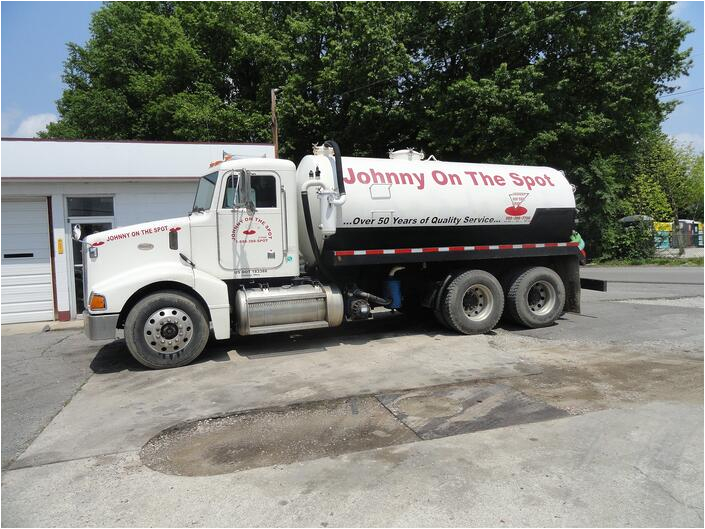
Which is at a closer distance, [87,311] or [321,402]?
[321,402]

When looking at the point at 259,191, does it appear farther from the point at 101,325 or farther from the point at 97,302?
the point at 101,325

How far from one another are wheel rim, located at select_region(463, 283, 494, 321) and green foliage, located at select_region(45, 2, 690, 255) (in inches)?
555

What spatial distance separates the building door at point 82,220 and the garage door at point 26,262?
0.53 m

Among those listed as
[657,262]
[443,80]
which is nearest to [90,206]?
[443,80]

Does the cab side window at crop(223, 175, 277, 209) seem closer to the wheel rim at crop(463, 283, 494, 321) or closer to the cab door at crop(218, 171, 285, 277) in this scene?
the cab door at crop(218, 171, 285, 277)

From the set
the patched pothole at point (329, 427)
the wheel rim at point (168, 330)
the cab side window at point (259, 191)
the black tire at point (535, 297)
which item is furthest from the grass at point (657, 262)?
the wheel rim at point (168, 330)

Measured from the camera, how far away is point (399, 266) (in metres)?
9.37

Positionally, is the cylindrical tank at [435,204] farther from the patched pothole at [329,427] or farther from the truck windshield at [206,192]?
the patched pothole at [329,427]

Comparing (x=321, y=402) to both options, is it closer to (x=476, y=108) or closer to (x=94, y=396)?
(x=94, y=396)

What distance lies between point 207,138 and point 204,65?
5.61 meters

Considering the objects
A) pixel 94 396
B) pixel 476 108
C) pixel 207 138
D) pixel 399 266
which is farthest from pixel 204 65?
pixel 94 396

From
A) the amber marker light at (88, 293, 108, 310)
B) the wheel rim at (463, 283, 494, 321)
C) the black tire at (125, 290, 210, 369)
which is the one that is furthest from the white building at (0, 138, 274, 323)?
the wheel rim at (463, 283, 494, 321)

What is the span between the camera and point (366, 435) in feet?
15.6

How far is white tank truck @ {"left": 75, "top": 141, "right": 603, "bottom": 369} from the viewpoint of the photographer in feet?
24.6
